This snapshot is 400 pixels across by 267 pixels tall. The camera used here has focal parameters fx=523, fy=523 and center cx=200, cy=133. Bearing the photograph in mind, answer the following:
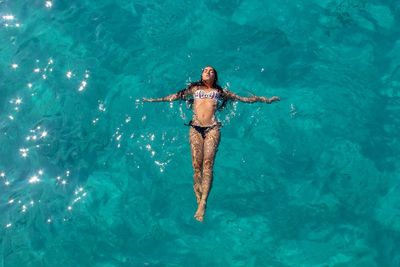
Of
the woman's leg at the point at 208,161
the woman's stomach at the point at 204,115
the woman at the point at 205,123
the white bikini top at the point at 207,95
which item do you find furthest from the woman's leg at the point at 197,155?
the white bikini top at the point at 207,95

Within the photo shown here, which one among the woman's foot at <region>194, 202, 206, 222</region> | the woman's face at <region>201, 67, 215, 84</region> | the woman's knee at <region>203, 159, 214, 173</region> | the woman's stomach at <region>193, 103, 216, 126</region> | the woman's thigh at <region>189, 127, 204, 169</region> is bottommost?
the woman's foot at <region>194, 202, 206, 222</region>

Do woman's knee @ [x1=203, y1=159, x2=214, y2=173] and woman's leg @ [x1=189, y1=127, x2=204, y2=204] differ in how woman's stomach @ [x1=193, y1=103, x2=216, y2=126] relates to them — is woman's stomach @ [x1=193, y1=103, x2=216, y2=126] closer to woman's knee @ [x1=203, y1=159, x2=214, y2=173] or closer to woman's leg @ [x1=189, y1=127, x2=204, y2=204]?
woman's leg @ [x1=189, y1=127, x2=204, y2=204]

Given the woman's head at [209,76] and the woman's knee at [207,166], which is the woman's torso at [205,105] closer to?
the woman's head at [209,76]

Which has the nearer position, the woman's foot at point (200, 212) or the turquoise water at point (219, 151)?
the woman's foot at point (200, 212)

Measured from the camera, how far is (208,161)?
1120cm

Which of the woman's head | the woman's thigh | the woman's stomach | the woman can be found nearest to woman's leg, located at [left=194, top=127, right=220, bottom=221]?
the woman

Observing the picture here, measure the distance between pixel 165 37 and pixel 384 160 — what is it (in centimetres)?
679

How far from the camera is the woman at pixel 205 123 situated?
435 inches

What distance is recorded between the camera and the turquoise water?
1298cm

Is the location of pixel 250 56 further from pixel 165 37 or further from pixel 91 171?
pixel 91 171

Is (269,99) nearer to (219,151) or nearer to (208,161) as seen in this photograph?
(208,161)

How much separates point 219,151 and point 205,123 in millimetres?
1830

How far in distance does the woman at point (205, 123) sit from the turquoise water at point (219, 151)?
1232 millimetres

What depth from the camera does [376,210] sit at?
42.7 feet
